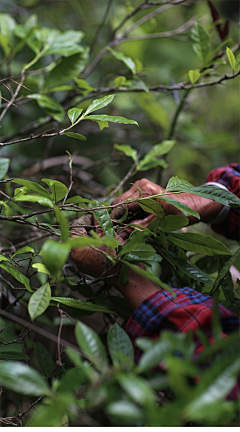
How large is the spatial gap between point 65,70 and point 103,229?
506 millimetres

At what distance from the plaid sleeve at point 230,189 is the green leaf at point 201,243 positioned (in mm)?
237

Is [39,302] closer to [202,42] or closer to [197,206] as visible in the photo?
[197,206]

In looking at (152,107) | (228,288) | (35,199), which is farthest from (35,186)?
(152,107)

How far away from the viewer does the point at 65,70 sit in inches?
28.7

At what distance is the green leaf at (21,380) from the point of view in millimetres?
241

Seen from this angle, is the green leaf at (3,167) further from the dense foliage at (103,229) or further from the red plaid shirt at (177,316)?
the red plaid shirt at (177,316)

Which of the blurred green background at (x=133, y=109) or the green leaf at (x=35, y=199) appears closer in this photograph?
the green leaf at (x=35, y=199)

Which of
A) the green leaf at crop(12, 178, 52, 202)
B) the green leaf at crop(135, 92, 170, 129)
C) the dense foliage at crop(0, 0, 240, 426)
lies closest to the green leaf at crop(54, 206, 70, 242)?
the dense foliage at crop(0, 0, 240, 426)

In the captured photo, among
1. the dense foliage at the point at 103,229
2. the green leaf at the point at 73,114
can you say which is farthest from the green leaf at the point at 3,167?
the green leaf at the point at 73,114

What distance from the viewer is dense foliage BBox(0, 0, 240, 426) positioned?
0.80 feet

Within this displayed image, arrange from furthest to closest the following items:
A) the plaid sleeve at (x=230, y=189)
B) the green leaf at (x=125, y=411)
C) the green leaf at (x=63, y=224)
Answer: the plaid sleeve at (x=230, y=189) < the green leaf at (x=63, y=224) < the green leaf at (x=125, y=411)

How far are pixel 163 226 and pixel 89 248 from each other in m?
0.12

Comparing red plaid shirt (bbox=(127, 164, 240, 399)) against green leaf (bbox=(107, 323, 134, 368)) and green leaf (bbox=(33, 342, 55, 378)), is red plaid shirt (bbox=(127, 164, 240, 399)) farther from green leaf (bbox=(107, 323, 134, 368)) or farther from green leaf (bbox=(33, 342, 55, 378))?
green leaf (bbox=(33, 342, 55, 378))

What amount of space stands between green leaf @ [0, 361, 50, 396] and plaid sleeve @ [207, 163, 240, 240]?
0.51 m
